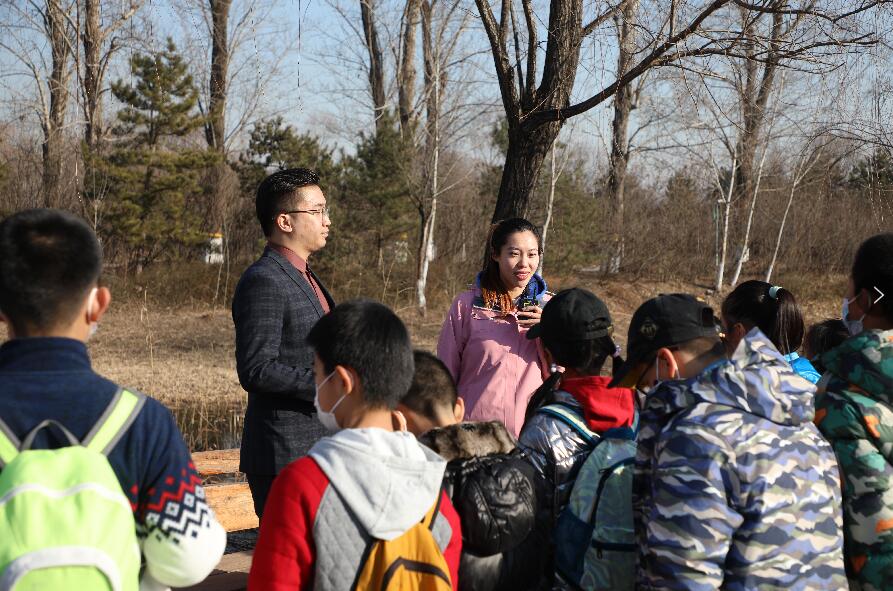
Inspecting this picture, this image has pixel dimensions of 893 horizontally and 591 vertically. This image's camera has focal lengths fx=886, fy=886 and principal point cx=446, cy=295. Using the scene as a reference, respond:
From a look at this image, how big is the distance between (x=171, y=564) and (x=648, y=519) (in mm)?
1080

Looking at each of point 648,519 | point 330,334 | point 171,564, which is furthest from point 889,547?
point 171,564

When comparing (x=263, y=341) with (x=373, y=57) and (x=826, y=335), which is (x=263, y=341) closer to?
(x=826, y=335)

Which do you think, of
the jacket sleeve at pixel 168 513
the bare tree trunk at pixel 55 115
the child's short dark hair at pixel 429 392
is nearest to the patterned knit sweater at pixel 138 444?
the jacket sleeve at pixel 168 513

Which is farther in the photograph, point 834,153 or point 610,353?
point 834,153

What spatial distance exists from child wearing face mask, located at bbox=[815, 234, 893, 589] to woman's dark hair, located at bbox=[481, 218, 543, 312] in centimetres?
166

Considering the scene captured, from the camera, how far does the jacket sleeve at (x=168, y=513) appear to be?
5.87 feet

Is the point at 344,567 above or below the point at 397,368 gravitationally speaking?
below

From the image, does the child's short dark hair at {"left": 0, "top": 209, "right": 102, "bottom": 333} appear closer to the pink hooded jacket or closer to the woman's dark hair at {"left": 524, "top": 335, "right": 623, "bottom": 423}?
the woman's dark hair at {"left": 524, "top": 335, "right": 623, "bottom": 423}

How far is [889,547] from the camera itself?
235cm

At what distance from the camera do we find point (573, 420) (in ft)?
8.41

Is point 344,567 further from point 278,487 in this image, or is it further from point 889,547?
point 889,547

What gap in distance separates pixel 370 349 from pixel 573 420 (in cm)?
73

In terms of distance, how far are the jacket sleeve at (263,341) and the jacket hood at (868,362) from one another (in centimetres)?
167

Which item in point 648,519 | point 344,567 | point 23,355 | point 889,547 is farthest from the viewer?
point 889,547
